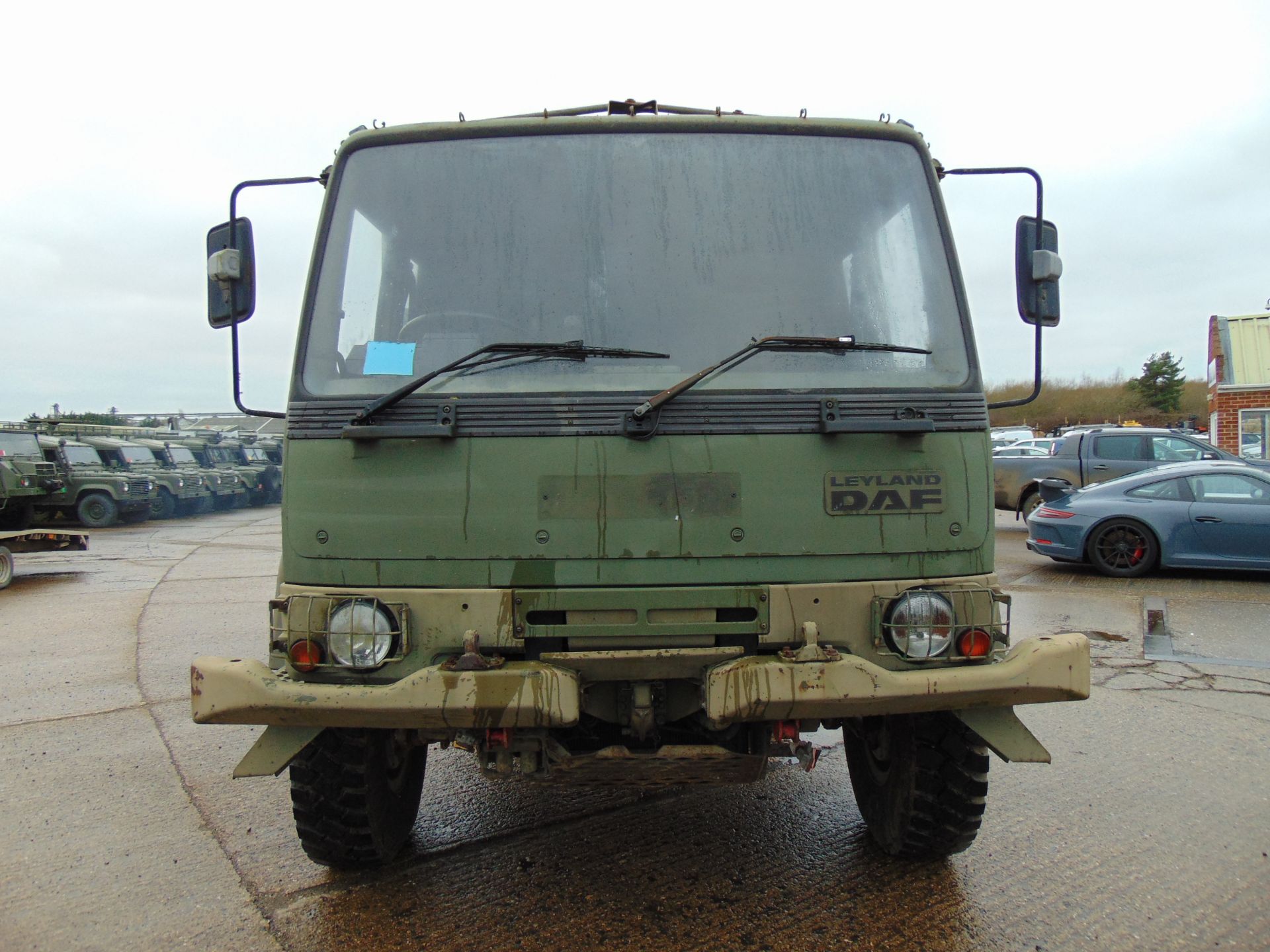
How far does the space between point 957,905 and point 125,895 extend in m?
2.69

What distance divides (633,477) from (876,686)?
2.85 ft

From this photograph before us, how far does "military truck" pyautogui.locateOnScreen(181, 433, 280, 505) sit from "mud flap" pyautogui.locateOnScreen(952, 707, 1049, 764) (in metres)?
25.1

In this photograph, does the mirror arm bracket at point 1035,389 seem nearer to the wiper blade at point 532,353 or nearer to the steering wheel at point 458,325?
the wiper blade at point 532,353

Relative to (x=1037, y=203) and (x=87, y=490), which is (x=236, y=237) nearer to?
(x=1037, y=203)

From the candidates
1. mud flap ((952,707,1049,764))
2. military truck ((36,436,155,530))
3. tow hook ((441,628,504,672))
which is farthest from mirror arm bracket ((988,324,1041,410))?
military truck ((36,436,155,530))

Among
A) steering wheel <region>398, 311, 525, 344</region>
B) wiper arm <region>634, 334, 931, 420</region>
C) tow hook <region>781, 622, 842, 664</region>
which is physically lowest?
tow hook <region>781, 622, 842, 664</region>

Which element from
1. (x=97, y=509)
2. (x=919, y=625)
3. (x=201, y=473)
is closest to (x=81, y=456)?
(x=97, y=509)

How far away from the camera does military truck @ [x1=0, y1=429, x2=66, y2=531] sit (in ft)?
50.2

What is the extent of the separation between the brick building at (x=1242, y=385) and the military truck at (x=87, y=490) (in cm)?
2527

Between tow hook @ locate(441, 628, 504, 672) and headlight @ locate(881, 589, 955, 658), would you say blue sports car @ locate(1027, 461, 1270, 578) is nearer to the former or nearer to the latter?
headlight @ locate(881, 589, 955, 658)

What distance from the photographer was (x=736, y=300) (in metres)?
2.98

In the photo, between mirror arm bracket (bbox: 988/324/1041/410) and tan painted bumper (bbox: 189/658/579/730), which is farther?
Result: mirror arm bracket (bbox: 988/324/1041/410)

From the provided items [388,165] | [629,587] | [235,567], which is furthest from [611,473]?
[235,567]

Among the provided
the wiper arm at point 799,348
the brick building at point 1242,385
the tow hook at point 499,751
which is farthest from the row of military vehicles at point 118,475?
the brick building at point 1242,385
